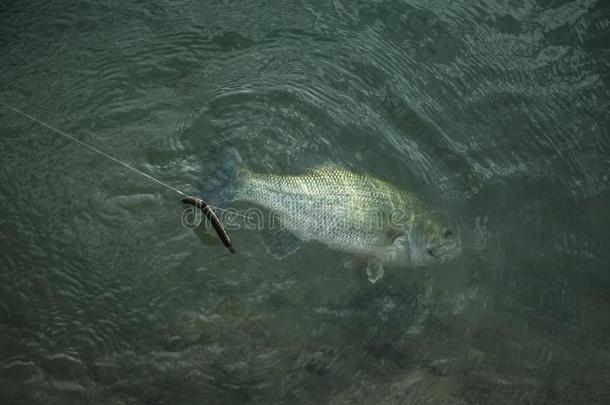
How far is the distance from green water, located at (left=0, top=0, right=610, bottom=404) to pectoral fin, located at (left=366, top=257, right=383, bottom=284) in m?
0.17

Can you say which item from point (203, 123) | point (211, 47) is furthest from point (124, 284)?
point (211, 47)

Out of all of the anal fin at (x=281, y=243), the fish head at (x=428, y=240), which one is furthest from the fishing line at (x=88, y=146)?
the fish head at (x=428, y=240)

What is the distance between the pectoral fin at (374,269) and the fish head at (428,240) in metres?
0.32

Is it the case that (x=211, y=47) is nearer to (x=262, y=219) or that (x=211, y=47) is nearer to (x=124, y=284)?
(x=262, y=219)

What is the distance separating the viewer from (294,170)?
561cm

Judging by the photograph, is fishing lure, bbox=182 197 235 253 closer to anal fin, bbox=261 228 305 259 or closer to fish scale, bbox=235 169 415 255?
fish scale, bbox=235 169 415 255

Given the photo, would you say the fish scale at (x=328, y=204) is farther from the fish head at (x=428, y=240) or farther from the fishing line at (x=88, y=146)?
the fishing line at (x=88, y=146)

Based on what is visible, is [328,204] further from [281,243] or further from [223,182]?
[223,182]

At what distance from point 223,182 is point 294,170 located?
99cm

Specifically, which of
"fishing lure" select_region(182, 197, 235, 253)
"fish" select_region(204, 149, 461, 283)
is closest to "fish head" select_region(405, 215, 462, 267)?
"fish" select_region(204, 149, 461, 283)

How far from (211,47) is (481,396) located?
4.66 m

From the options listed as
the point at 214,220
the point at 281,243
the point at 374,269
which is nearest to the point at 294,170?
the point at 281,243

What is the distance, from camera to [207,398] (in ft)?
13.7

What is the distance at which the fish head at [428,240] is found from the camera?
5234 millimetres
